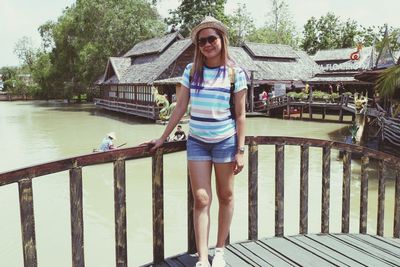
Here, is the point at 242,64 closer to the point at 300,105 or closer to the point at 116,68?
the point at 300,105

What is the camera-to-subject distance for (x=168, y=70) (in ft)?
92.1

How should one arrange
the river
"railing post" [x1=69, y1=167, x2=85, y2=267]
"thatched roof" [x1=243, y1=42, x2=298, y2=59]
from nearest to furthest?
"railing post" [x1=69, y1=167, x2=85, y2=267] < the river < "thatched roof" [x1=243, y1=42, x2=298, y2=59]

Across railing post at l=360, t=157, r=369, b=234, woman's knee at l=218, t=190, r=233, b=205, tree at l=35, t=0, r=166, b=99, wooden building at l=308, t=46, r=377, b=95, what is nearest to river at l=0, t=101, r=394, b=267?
railing post at l=360, t=157, r=369, b=234

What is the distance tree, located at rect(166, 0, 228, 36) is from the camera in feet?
153

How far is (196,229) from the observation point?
2740 mm

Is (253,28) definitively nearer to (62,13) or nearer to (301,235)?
(62,13)

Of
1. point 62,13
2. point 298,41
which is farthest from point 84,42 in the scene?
point 298,41

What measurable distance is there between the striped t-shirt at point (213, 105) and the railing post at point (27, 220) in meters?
1.04

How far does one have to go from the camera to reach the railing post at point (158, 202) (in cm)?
286

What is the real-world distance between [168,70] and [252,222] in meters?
25.4

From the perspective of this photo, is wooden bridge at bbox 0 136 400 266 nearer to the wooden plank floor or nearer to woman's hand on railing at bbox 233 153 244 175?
the wooden plank floor

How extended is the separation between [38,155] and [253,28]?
42755mm

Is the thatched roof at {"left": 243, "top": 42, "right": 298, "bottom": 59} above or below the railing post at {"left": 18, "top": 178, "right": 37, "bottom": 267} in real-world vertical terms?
above

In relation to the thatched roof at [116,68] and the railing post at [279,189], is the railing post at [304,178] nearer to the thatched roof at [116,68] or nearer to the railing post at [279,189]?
the railing post at [279,189]
